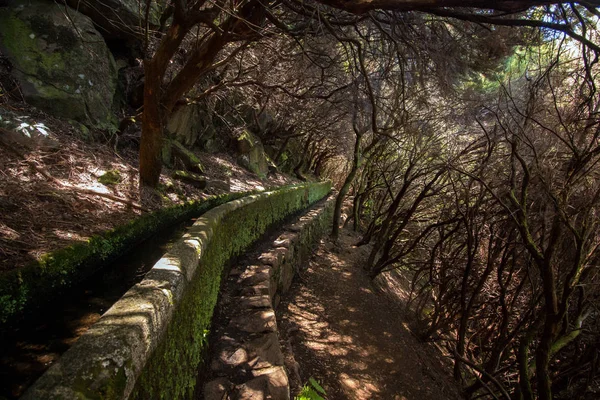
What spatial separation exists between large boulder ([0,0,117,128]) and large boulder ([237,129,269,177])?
6.21 metres

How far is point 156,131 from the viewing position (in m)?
5.80

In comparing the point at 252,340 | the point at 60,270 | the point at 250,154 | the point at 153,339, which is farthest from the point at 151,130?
the point at 250,154

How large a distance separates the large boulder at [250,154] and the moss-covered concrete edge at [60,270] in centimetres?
812

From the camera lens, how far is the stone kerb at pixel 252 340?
94.7 inches

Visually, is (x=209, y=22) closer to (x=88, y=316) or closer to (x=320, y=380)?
(x=88, y=316)

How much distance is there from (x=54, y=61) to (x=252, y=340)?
23.9ft

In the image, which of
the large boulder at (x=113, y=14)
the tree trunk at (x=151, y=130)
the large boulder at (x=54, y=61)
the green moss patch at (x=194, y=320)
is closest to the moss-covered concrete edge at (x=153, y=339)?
the green moss patch at (x=194, y=320)

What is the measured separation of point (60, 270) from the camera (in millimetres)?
3420

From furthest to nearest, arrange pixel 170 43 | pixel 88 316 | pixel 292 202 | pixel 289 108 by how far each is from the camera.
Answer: pixel 289 108 < pixel 292 202 < pixel 170 43 < pixel 88 316

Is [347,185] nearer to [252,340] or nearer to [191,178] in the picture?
[191,178]

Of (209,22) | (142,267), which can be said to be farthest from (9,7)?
(142,267)

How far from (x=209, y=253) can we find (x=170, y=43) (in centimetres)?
373

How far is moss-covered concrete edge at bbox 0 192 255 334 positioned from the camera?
280 centimetres

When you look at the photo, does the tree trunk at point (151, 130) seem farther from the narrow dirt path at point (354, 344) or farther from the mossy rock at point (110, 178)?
the narrow dirt path at point (354, 344)
